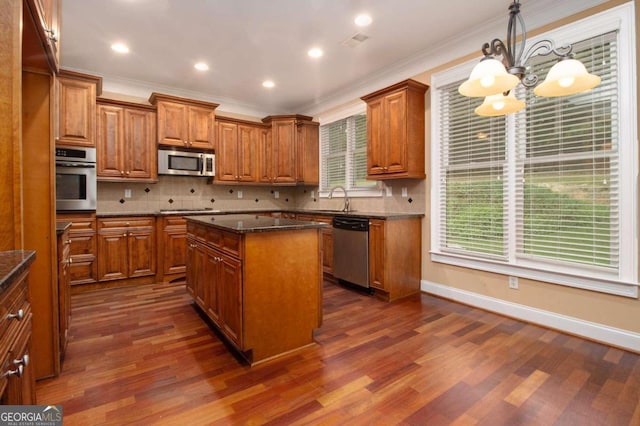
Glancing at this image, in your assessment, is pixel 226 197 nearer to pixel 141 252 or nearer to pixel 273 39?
pixel 141 252

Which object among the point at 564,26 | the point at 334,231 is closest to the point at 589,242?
the point at 564,26

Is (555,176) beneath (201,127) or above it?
beneath

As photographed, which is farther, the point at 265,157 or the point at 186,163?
the point at 265,157

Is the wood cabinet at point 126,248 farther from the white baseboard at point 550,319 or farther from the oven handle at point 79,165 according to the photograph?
the white baseboard at point 550,319

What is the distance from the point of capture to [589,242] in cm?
254

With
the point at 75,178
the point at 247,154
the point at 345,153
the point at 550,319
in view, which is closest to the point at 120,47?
the point at 75,178

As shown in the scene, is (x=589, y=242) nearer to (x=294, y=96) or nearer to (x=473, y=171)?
(x=473, y=171)

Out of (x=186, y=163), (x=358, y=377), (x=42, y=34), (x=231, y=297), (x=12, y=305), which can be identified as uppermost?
(x=42, y=34)

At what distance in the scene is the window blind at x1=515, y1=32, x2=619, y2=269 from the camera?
2447mm

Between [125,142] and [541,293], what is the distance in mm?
5031

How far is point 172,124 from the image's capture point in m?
4.45

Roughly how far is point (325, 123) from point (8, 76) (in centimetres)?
460

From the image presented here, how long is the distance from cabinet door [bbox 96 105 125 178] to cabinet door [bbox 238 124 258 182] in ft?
5.52

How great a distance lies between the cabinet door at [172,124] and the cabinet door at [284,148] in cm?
149
